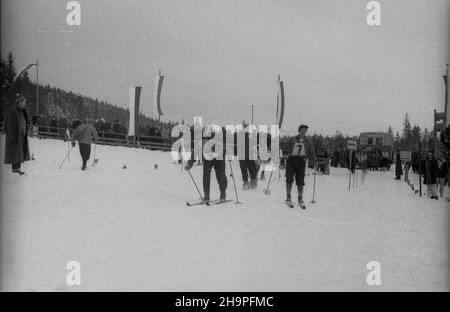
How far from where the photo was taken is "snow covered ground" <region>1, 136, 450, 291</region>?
3656 millimetres

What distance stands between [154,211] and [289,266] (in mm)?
3162

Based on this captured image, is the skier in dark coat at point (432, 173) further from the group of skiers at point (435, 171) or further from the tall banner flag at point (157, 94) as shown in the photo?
the tall banner flag at point (157, 94)

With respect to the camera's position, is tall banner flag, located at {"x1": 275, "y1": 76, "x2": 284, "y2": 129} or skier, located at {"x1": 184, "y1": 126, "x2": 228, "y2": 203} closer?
skier, located at {"x1": 184, "y1": 126, "x2": 228, "y2": 203}

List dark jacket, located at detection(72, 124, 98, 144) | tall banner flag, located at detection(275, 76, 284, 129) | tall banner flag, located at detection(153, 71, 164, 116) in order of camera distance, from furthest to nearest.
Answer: tall banner flag, located at detection(153, 71, 164, 116), tall banner flag, located at detection(275, 76, 284, 129), dark jacket, located at detection(72, 124, 98, 144)

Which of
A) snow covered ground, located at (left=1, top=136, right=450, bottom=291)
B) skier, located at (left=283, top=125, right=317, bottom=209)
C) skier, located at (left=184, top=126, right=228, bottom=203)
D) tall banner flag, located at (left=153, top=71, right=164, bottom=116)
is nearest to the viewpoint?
snow covered ground, located at (left=1, top=136, right=450, bottom=291)

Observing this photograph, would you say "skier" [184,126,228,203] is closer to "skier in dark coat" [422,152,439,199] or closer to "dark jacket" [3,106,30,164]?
"dark jacket" [3,106,30,164]

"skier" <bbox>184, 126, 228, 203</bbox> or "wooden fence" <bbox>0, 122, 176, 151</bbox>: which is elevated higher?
"wooden fence" <bbox>0, 122, 176, 151</bbox>

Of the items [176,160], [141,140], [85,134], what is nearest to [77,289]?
[85,134]

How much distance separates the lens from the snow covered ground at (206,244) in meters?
3.66

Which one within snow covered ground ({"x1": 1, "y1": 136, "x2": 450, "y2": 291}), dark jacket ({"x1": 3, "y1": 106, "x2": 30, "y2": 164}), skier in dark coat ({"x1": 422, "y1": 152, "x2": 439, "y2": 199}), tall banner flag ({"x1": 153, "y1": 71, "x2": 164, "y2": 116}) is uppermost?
tall banner flag ({"x1": 153, "y1": 71, "x2": 164, "y2": 116})

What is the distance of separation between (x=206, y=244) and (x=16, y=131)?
581cm

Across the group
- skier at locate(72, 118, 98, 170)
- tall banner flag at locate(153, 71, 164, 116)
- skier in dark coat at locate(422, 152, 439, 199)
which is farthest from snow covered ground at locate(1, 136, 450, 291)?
tall banner flag at locate(153, 71, 164, 116)
